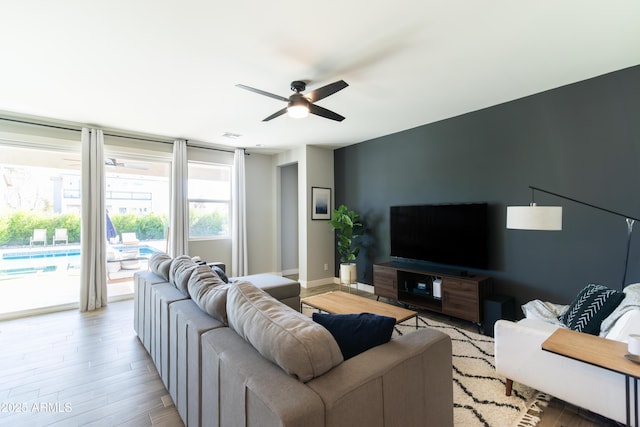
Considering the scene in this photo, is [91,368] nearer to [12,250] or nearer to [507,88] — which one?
[12,250]

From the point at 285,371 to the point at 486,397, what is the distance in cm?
178

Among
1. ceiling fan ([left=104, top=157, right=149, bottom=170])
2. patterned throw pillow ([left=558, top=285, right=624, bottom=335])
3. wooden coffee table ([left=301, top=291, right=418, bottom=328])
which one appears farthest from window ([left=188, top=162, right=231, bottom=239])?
patterned throw pillow ([left=558, top=285, right=624, bottom=335])

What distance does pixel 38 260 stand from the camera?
4.00 m

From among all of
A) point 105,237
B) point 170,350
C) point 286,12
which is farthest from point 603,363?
point 105,237

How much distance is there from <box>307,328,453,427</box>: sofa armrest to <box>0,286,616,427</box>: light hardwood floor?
0.98 m

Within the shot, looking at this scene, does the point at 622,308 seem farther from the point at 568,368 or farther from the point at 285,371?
the point at 285,371

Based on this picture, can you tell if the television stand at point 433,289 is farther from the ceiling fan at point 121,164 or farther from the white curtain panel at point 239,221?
the ceiling fan at point 121,164

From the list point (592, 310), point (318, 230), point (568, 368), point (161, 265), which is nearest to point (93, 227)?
point (161, 265)

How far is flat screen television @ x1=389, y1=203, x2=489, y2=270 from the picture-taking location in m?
3.45

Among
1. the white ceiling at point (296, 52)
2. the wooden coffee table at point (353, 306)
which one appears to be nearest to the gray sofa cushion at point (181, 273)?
the wooden coffee table at point (353, 306)

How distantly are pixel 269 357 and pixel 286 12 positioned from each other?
1993 mm

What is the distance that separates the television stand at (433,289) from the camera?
324cm

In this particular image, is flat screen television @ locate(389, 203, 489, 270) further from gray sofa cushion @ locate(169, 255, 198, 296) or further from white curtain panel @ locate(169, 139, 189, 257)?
white curtain panel @ locate(169, 139, 189, 257)

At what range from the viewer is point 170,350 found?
1.99m
